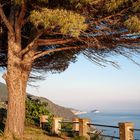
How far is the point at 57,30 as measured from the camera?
13.7m

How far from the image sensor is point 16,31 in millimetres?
14266

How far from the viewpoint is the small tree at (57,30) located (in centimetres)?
1214

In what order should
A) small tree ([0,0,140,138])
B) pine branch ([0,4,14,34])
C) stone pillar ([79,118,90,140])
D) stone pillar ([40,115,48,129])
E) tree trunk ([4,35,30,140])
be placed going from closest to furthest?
1. small tree ([0,0,140,138])
2. pine branch ([0,4,14,34])
3. tree trunk ([4,35,30,140])
4. stone pillar ([79,118,90,140])
5. stone pillar ([40,115,48,129])

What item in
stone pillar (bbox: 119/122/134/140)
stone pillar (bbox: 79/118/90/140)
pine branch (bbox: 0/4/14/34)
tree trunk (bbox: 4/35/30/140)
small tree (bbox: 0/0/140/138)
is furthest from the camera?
stone pillar (bbox: 79/118/90/140)

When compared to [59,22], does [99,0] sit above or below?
above

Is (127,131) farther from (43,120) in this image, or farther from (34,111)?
(34,111)

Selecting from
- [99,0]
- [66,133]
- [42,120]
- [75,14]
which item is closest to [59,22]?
[75,14]

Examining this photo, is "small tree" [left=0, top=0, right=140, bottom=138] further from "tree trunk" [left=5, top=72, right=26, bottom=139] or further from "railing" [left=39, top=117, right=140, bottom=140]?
"railing" [left=39, top=117, right=140, bottom=140]

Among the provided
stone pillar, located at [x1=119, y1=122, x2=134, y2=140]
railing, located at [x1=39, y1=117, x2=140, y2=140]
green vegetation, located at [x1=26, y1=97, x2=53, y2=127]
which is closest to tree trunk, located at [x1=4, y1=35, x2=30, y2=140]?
railing, located at [x1=39, y1=117, x2=140, y2=140]

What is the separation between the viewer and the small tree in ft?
39.8

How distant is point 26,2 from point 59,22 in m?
1.68

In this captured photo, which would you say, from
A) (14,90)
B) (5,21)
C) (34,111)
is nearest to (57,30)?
(5,21)

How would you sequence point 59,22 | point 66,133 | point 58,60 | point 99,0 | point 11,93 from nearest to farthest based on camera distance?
point 59,22
point 99,0
point 11,93
point 66,133
point 58,60

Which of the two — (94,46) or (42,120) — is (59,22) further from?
(42,120)
